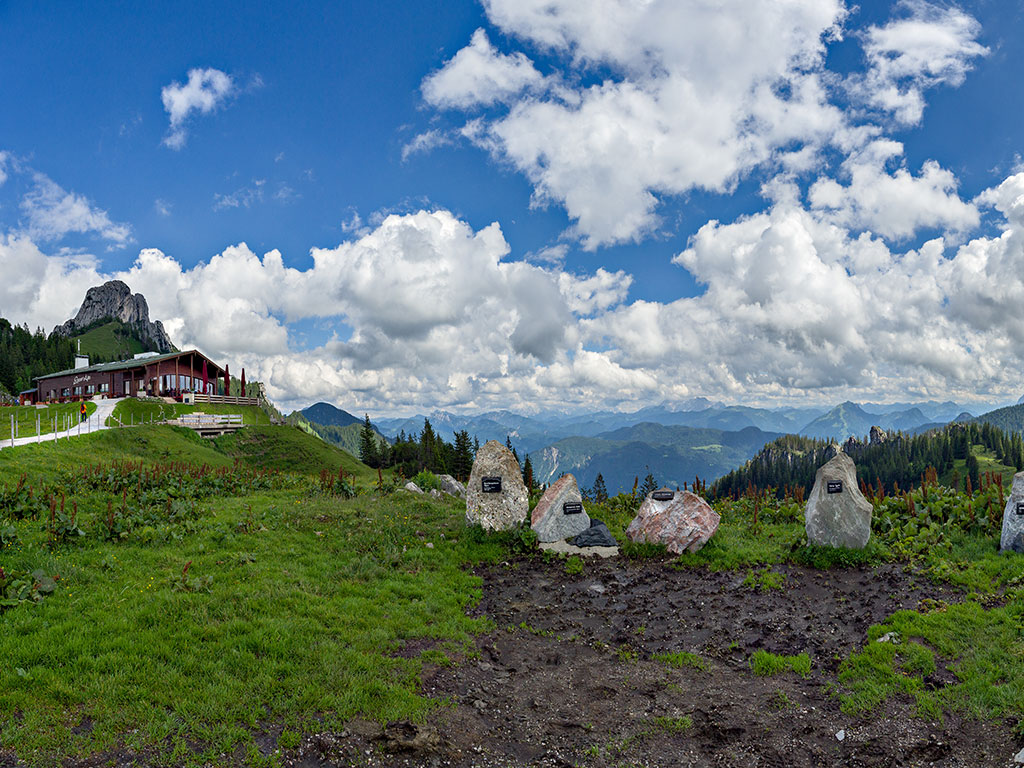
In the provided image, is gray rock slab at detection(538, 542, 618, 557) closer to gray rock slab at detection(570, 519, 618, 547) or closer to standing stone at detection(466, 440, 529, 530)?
gray rock slab at detection(570, 519, 618, 547)

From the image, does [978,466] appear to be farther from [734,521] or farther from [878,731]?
[878,731]

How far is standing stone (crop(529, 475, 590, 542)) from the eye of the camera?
60.1ft

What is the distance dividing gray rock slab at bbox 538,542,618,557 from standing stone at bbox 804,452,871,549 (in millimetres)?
6411

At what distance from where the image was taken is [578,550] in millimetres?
17859

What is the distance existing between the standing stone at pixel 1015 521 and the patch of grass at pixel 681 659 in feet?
39.0

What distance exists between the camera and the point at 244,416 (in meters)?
64.2

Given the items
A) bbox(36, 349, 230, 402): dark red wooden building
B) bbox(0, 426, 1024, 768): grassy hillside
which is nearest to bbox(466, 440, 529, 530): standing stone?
bbox(0, 426, 1024, 768): grassy hillside

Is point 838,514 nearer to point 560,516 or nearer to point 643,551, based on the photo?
point 643,551

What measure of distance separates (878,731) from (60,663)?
12.5 m

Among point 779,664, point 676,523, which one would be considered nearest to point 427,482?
point 676,523

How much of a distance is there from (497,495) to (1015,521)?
1563cm

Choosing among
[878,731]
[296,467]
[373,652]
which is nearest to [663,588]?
[878,731]

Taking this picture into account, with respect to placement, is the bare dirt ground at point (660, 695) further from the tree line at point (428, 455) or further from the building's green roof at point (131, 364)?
the tree line at point (428, 455)

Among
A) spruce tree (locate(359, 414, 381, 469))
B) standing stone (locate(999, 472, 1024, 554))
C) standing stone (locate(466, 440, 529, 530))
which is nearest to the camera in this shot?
standing stone (locate(999, 472, 1024, 554))
